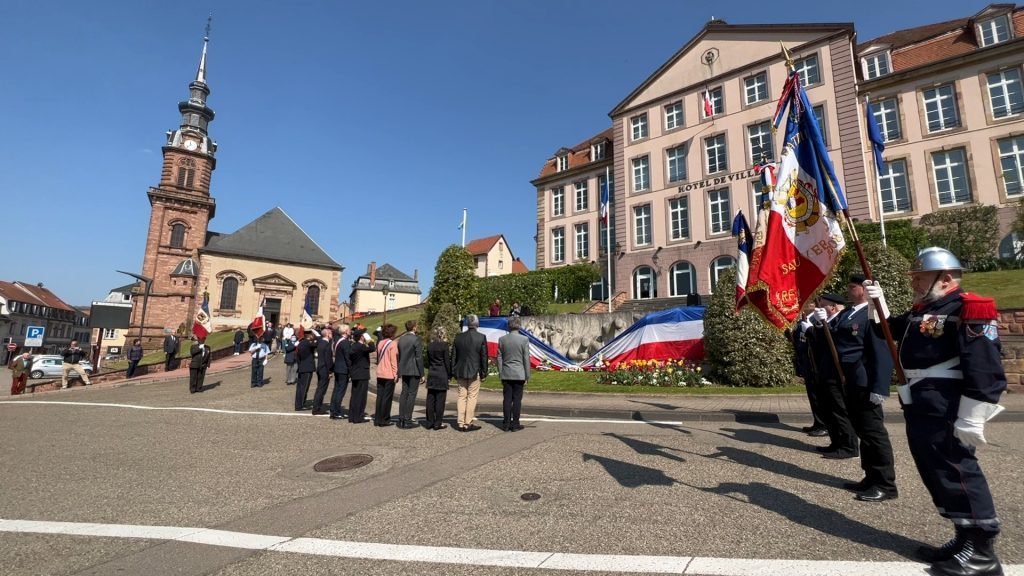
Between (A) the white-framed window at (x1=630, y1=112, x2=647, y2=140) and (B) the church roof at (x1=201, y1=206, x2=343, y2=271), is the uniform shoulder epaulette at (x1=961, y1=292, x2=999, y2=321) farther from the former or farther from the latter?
(B) the church roof at (x1=201, y1=206, x2=343, y2=271)

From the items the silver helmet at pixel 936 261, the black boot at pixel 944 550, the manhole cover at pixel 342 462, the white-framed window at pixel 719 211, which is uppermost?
the white-framed window at pixel 719 211

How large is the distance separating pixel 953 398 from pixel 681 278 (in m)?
26.6

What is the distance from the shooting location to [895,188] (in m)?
23.8

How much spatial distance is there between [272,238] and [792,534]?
5825 cm

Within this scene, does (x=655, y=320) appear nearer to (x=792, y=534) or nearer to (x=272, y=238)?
(x=792, y=534)

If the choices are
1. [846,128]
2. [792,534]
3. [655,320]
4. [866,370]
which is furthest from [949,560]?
[846,128]

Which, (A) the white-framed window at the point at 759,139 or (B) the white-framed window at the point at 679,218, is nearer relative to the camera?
(A) the white-framed window at the point at 759,139

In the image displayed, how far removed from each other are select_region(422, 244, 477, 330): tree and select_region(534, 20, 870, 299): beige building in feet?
54.1

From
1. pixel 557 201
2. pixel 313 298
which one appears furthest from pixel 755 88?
pixel 313 298

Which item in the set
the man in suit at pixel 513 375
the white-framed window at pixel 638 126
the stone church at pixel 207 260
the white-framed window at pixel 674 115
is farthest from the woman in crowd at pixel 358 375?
the stone church at pixel 207 260

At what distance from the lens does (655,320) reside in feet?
50.7

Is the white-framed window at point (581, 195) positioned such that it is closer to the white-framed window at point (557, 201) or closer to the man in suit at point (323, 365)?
the white-framed window at point (557, 201)

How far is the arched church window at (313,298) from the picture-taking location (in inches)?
2018

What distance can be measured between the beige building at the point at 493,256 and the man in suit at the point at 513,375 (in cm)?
5218
